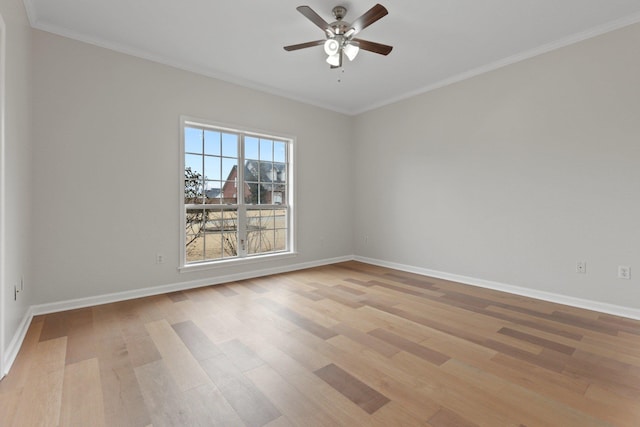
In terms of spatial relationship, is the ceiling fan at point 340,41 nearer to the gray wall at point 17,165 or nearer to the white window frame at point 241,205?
the white window frame at point 241,205

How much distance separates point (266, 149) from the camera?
467 cm

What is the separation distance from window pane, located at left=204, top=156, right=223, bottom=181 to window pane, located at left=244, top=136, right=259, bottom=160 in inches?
18.4

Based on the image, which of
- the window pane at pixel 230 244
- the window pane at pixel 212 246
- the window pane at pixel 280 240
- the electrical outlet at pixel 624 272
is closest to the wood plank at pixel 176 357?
the window pane at pixel 212 246

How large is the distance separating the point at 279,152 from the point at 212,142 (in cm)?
112

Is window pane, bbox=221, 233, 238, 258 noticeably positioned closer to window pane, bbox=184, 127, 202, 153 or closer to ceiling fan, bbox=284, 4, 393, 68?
window pane, bbox=184, 127, 202, 153

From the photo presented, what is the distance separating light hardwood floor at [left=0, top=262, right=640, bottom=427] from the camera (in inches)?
60.3

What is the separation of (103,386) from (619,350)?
11.7 feet

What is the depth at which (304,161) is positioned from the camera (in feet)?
16.5

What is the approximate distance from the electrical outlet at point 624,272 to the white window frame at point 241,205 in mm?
3932

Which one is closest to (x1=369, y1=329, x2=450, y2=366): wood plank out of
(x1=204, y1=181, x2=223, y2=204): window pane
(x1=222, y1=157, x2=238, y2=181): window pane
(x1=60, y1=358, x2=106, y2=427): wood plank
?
(x1=60, y1=358, x2=106, y2=427): wood plank

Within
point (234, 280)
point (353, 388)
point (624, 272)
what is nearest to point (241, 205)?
point (234, 280)

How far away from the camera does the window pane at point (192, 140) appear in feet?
12.7

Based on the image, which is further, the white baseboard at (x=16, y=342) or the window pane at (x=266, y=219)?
the window pane at (x=266, y=219)

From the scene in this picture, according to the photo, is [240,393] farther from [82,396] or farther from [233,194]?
[233,194]
